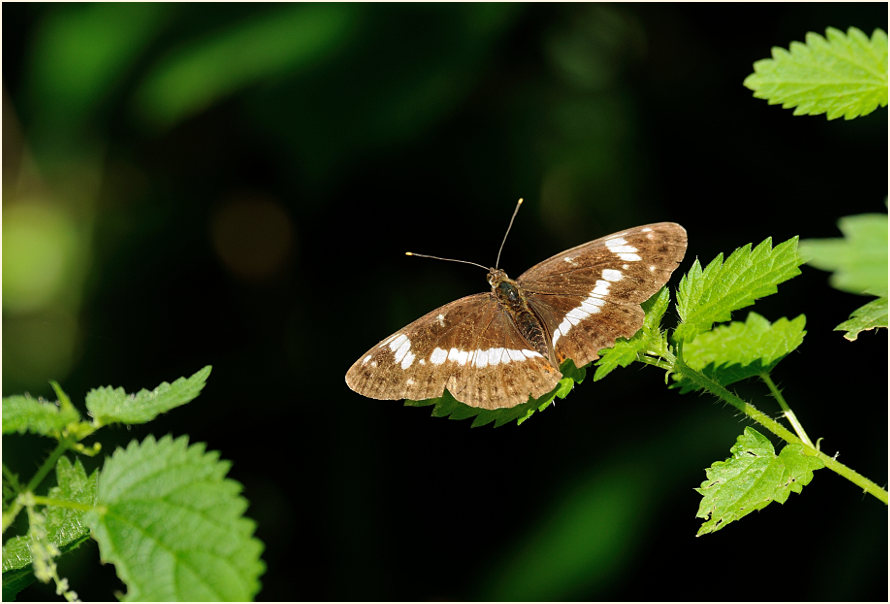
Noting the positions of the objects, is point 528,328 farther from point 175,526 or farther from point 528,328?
point 175,526

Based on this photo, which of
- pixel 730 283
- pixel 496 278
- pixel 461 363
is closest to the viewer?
pixel 730 283

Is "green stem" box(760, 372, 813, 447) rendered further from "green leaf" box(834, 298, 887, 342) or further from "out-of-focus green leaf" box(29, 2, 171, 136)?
"out-of-focus green leaf" box(29, 2, 171, 136)

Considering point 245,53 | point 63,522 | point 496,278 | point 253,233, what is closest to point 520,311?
point 496,278

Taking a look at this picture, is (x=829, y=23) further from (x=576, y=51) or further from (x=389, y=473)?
(x=389, y=473)

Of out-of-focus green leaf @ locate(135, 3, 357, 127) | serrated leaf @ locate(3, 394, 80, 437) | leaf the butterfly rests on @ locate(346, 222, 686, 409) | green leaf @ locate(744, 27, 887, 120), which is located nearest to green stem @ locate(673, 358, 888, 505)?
leaf the butterfly rests on @ locate(346, 222, 686, 409)

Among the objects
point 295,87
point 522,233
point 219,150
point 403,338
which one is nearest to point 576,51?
point 522,233
